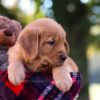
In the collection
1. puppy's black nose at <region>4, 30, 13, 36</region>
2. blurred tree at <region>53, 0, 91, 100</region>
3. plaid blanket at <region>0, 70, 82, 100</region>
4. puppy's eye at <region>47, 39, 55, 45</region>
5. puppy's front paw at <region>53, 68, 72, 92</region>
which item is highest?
puppy's eye at <region>47, 39, 55, 45</region>

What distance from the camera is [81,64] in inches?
403

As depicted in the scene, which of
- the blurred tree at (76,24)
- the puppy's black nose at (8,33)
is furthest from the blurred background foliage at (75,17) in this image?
the puppy's black nose at (8,33)

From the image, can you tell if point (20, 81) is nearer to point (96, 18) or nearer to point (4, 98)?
point (4, 98)

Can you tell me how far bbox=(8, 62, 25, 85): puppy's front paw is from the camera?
309 cm

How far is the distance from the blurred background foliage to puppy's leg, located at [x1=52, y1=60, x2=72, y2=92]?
275 inches

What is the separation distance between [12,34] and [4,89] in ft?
1.68

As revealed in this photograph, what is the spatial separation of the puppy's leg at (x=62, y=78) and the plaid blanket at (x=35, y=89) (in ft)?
0.12

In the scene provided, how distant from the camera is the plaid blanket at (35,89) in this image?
10.2 feet

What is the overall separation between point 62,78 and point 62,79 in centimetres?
1

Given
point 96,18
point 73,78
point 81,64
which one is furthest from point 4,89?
point 96,18

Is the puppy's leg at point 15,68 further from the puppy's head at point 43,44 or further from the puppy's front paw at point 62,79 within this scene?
the puppy's front paw at point 62,79

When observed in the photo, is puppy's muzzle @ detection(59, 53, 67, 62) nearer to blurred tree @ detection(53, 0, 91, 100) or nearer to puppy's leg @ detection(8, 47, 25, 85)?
puppy's leg @ detection(8, 47, 25, 85)

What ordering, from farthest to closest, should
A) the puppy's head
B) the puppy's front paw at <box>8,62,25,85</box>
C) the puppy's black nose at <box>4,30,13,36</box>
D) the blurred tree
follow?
1. the blurred tree
2. the puppy's black nose at <box>4,30,13,36</box>
3. the puppy's head
4. the puppy's front paw at <box>8,62,25,85</box>

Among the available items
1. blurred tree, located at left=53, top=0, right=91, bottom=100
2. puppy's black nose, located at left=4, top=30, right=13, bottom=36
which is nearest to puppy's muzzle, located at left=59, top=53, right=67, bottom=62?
puppy's black nose, located at left=4, top=30, right=13, bottom=36
